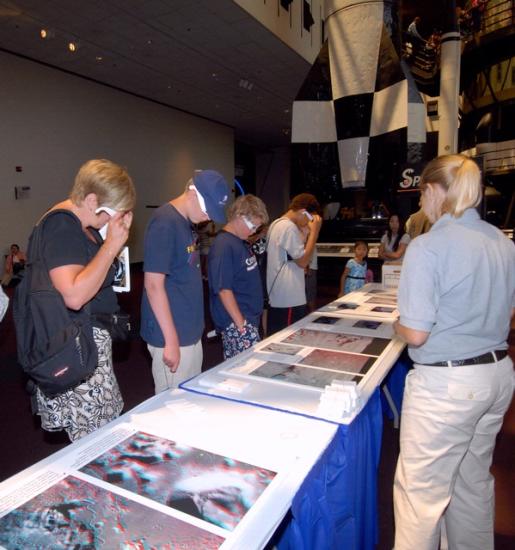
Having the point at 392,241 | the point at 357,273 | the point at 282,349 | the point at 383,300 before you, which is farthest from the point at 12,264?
the point at 282,349

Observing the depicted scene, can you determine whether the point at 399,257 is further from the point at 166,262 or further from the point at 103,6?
the point at 103,6

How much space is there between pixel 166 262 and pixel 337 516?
992 mm

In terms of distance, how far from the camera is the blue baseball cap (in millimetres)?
1621

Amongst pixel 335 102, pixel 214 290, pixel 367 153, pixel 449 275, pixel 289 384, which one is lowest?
pixel 289 384

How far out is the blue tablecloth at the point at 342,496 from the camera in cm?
94

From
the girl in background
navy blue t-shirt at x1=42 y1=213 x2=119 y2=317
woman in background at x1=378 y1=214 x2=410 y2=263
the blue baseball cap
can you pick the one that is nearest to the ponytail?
the blue baseball cap

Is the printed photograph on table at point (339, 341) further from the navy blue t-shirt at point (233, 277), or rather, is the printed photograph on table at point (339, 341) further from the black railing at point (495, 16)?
the black railing at point (495, 16)

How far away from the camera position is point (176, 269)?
164 cm

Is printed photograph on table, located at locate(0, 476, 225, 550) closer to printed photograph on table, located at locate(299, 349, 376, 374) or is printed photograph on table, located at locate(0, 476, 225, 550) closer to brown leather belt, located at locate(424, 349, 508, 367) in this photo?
brown leather belt, located at locate(424, 349, 508, 367)

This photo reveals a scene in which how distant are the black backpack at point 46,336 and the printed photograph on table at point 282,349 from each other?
0.81m

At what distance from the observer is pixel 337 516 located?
1.12m

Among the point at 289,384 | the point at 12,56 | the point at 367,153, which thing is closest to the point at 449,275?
the point at 289,384

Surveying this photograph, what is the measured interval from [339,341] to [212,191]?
87cm

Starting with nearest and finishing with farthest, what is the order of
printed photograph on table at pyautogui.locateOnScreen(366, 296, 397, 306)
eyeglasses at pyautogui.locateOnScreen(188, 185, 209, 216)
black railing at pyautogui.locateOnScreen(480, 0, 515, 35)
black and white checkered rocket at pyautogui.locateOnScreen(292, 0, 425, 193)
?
eyeglasses at pyautogui.locateOnScreen(188, 185, 209, 216) → black and white checkered rocket at pyautogui.locateOnScreen(292, 0, 425, 193) → printed photograph on table at pyautogui.locateOnScreen(366, 296, 397, 306) → black railing at pyautogui.locateOnScreen(480, 0, 515, 35)
